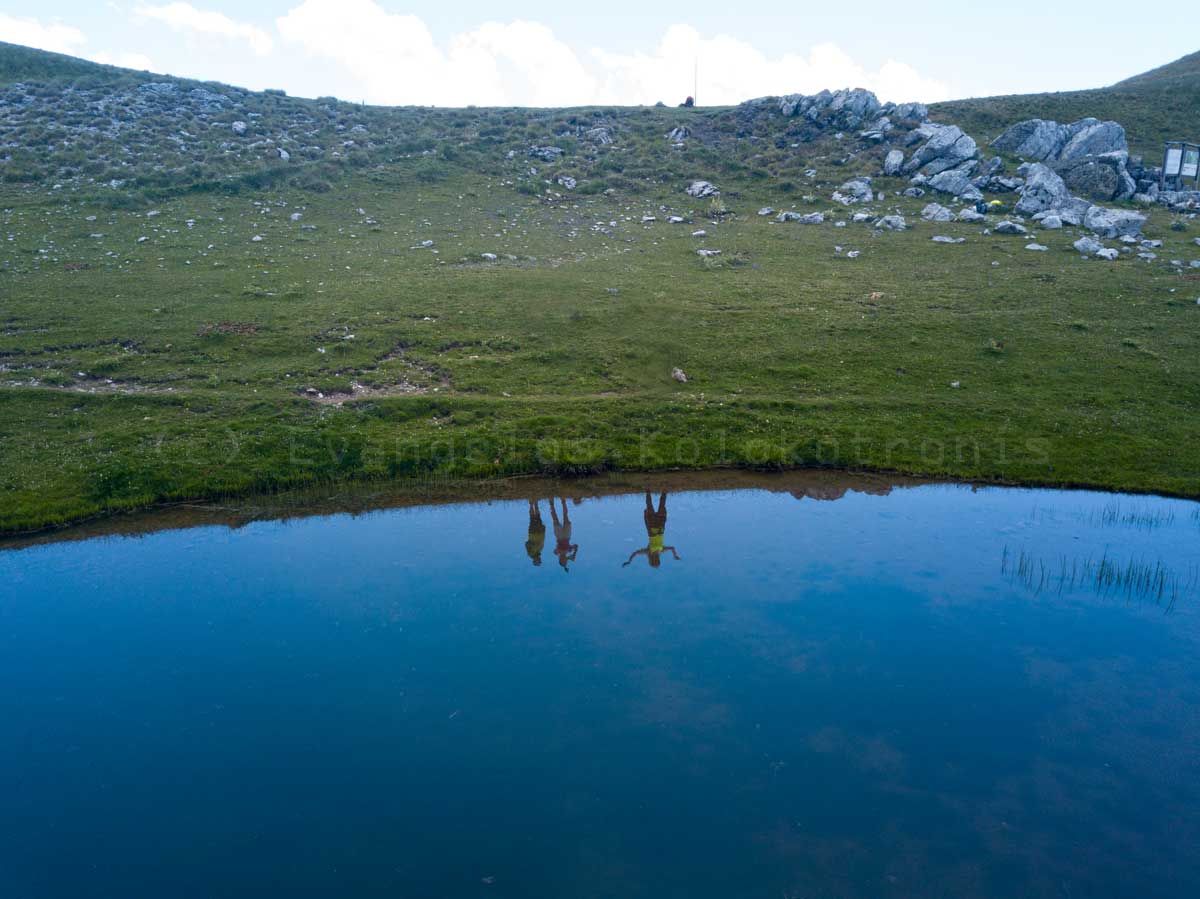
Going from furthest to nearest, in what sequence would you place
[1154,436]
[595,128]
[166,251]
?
[595,128] < [166,251] < [1154,436]

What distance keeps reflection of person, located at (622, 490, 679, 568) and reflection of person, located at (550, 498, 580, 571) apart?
1.47 metres

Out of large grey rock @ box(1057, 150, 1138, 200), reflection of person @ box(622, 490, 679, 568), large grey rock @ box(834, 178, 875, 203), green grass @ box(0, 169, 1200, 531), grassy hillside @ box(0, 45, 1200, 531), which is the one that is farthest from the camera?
large grey rock @ box(834, 178, 875, 203)

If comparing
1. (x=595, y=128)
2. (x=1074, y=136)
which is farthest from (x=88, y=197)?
(x=1074, y=136)

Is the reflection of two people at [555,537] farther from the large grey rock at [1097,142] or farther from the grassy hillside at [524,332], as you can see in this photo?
the large grey rock at [1097,142]

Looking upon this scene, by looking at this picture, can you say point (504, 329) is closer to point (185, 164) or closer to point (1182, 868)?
point (1182, 868)

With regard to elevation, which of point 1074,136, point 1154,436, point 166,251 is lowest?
point 1154,436

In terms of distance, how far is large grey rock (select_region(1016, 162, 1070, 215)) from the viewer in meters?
47.8

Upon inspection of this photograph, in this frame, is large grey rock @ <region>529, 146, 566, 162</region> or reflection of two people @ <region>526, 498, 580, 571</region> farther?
large grey rock @ <region>529, 146, 566, 162</region>

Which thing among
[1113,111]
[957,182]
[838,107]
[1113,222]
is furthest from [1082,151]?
[838,107]

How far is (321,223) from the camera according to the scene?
47.0 metres

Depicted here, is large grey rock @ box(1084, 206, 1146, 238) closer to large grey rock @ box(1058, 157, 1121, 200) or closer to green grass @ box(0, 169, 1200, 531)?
green grass @ box(0, 169, 1200, 531)

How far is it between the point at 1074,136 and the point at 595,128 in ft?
118

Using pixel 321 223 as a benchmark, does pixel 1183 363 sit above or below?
below

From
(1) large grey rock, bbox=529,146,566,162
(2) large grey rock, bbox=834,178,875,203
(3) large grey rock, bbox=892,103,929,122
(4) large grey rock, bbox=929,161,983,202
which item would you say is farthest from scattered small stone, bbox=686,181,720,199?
(3) large grey rock, bbox=892,103,929,122
